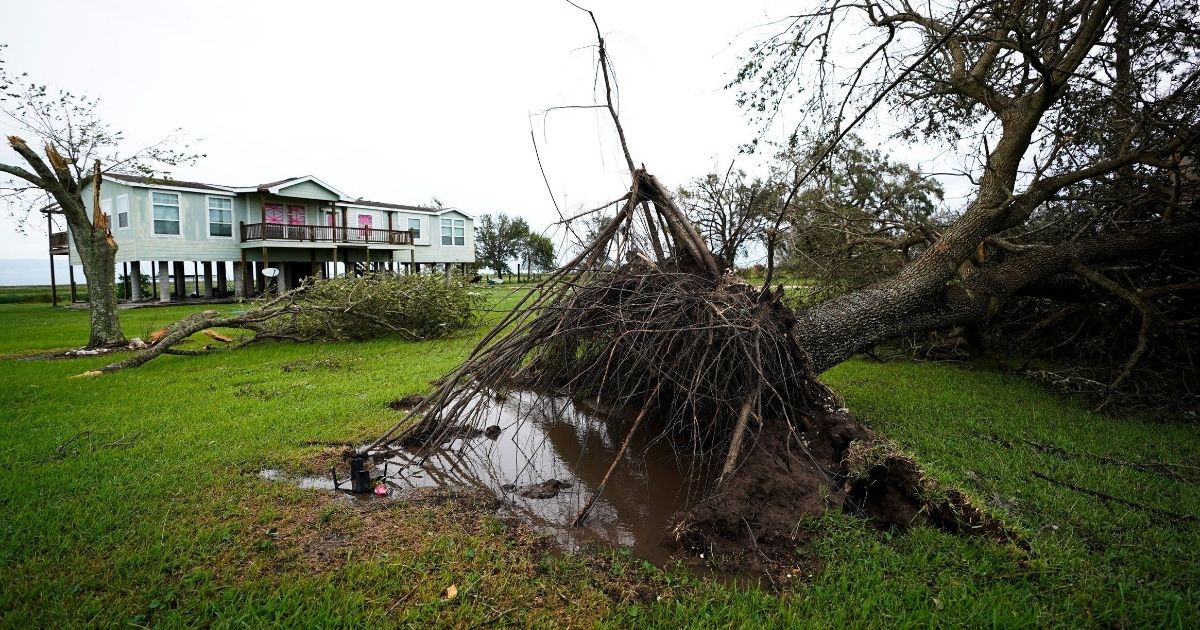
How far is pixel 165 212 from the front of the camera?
22531 mm

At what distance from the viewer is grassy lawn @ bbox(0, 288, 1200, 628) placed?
2568mm

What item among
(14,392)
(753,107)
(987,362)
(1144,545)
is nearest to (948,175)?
(753,107)

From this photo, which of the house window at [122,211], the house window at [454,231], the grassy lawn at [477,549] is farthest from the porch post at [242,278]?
the grassy lawn at [477,549]

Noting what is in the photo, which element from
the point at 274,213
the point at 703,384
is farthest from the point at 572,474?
the point at 274,213

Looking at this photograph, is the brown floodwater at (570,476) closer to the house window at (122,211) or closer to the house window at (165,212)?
the house window at (165,212)

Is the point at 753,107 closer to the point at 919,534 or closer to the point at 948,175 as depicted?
the point at 948,175

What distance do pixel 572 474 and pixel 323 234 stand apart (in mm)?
25136

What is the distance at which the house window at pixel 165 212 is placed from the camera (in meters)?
22.3

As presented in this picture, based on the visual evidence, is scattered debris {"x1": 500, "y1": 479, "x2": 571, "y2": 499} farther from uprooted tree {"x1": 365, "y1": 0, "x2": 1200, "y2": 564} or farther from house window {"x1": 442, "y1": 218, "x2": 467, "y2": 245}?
house window {"x1": 442, "y1": 218, "x2": 467, "y2": 245}

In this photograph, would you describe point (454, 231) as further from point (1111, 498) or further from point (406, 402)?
point (1111, 498)

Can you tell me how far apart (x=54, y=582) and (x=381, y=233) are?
2698 centimetres

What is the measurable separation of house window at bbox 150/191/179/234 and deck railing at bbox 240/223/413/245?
2.33 m

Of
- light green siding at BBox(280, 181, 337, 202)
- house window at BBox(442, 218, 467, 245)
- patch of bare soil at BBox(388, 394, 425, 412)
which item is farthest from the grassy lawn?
house window at BBox(442, 218, 467, 245)

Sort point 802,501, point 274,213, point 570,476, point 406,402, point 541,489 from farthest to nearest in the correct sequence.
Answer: point 274,213 < point 406,402 < point 570,476 < point 541,489 < point 802,501
